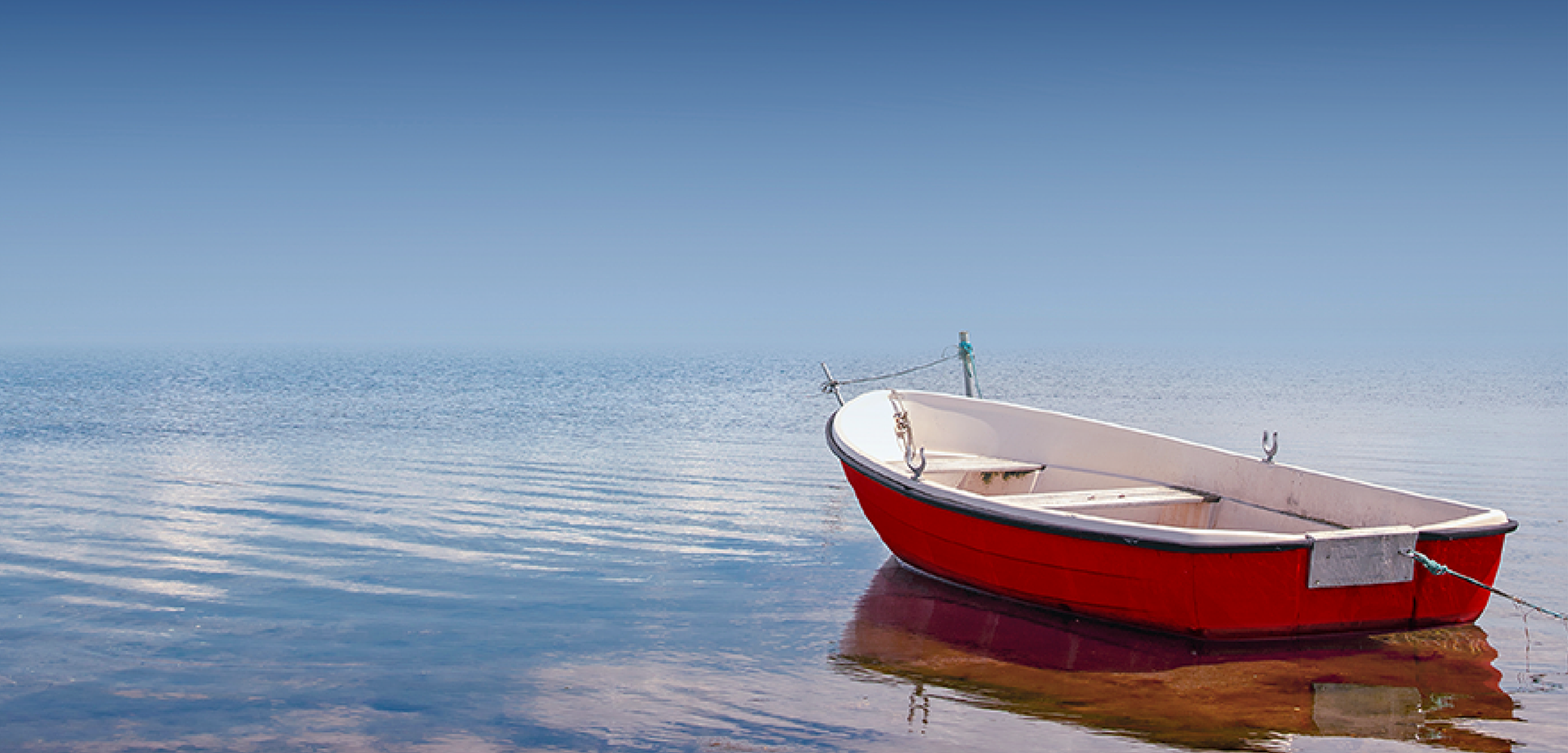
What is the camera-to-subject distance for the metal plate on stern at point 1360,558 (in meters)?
6.18

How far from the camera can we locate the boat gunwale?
6.18m

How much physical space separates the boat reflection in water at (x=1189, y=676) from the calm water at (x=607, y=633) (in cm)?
3

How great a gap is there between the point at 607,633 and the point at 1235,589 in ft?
14.3

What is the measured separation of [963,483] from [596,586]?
386cm

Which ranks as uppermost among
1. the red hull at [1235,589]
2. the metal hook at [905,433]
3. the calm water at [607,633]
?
the metal hook at [905,433]

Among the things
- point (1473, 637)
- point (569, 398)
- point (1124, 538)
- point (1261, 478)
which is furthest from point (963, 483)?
point (569, 398)

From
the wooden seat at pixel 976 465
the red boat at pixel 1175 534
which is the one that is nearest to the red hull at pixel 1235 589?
the red boat at pixel 1175 534

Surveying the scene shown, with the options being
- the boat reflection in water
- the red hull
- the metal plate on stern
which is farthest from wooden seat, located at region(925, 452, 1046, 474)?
the metal plate on stern

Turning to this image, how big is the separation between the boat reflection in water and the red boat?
8.9 inches

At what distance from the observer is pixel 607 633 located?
7406 mm

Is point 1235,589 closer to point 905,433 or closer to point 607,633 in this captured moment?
point 607,633

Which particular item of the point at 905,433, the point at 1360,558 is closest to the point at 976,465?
the point at 905,433

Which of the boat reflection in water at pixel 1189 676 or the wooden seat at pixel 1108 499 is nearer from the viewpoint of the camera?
the boat reflection in water at pixel 1189 676

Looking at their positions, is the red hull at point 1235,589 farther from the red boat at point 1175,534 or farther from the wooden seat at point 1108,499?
the wooden seat at point 1108,499
